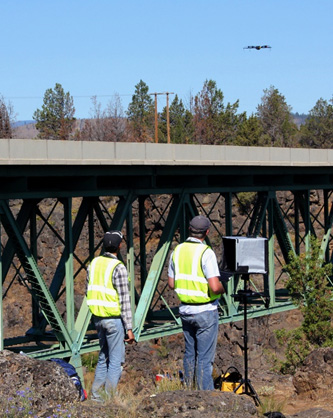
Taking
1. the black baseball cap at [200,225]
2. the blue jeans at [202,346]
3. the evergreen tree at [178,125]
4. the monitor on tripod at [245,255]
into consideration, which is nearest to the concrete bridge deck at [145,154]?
the monitor on tripod at [245,255]

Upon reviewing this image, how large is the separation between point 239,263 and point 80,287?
3324 centimetres

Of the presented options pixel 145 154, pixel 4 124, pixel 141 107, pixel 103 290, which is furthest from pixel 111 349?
pixel 141 107

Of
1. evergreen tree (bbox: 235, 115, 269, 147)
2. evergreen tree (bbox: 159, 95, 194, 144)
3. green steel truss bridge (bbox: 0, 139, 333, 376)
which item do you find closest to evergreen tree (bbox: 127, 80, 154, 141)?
evergreen tree (bbox: 159, 95, 194, 144)

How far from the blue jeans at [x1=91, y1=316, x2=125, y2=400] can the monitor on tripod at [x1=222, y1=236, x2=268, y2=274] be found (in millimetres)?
1446

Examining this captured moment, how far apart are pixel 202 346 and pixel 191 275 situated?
0.79m

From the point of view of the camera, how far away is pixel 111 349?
356 inches

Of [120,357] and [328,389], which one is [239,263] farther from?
[328,389]

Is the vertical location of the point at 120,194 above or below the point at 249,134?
below

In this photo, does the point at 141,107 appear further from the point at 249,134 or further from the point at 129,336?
the point at 129,336

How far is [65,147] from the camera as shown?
14961mm

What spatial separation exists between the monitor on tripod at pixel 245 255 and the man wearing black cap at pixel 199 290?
0.69 meters

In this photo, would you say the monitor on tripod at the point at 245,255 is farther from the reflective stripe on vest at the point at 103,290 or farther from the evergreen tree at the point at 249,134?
the evergreen tree at the point at 249,134

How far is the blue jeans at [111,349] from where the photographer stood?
29.5ft

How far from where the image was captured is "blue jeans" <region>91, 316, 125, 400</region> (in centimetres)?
899
